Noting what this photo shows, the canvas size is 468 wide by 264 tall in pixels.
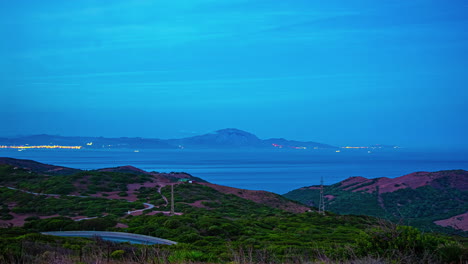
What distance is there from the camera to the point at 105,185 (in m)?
45.8

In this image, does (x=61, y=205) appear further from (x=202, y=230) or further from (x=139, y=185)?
(x=202, y=230)

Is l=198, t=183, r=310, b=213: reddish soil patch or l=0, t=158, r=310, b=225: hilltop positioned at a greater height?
l=0, t=158, r=310, b=225: hilltop

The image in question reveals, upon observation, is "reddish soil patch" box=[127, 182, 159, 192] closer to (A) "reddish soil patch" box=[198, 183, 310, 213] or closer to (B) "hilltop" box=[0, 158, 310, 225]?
(B) "hilltop" box=[0, 158, 310, 225]

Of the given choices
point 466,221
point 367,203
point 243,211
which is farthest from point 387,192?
point 243,211

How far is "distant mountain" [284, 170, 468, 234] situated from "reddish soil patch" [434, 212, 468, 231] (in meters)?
0.09

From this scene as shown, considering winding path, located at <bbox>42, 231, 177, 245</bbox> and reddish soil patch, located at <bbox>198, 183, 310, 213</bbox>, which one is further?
reddish soil patch, located at <bbox>198, 183, 310, 213</bbox>

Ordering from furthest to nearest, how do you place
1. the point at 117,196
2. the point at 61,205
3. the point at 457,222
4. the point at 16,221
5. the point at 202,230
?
1. the point at 117,196
2. the point at 457,222
3. the point at 61,205
4. the point at 16,221
5. the point at 202,230

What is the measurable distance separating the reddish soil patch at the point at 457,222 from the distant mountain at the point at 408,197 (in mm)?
91

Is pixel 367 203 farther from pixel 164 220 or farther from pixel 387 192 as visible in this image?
pixel 164 220

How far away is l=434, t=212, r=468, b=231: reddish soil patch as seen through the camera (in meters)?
39.1

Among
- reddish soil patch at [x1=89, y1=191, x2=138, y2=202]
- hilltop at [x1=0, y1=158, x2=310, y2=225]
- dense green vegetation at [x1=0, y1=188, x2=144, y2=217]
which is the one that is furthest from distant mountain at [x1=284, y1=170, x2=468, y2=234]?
dense green vegetation at [x1=0, y1=188, x2=144, y2=217]

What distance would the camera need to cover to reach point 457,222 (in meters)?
40.3

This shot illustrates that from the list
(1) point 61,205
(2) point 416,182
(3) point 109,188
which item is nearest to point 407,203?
(2) point 416,182

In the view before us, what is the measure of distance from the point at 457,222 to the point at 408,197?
39.6 feet
